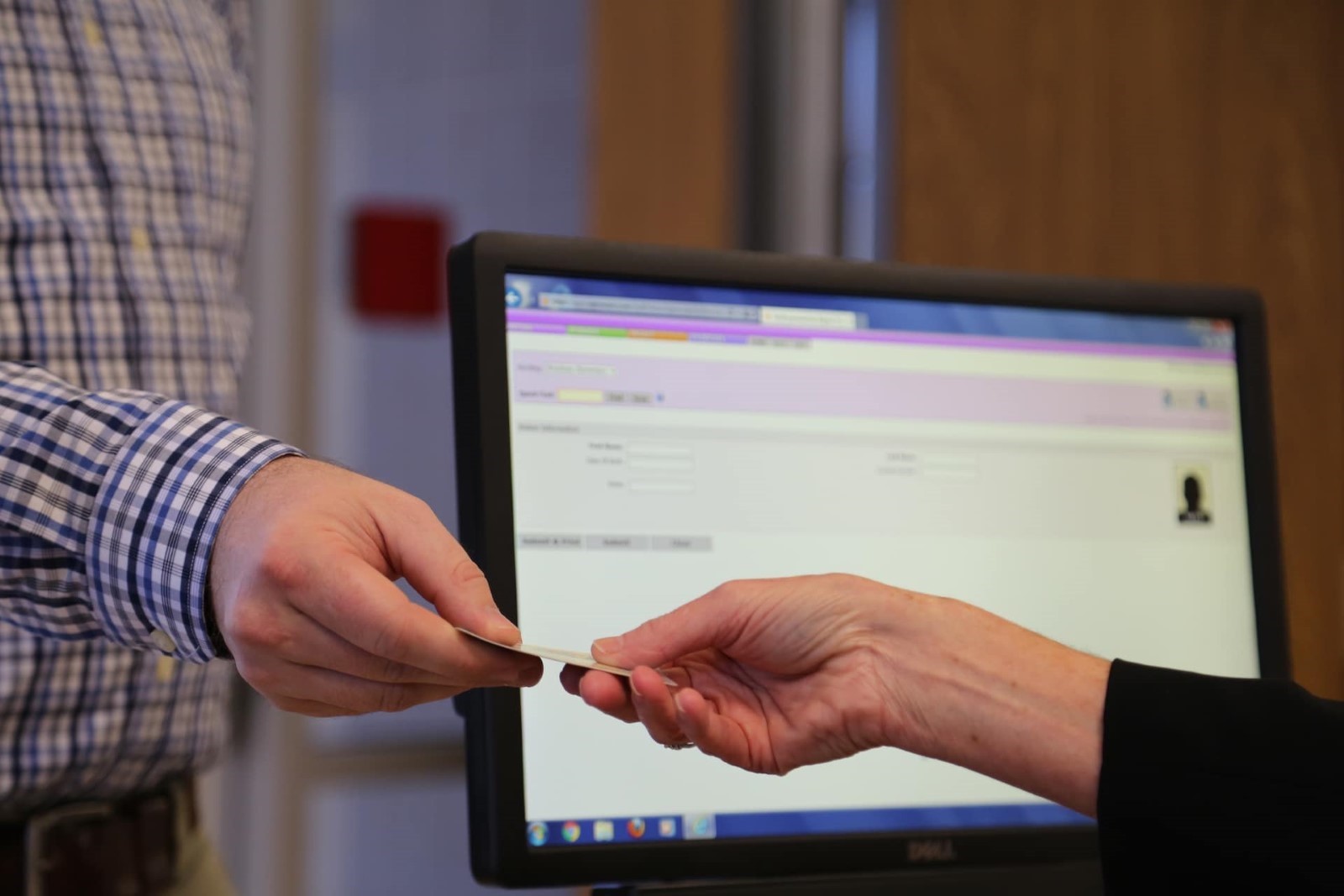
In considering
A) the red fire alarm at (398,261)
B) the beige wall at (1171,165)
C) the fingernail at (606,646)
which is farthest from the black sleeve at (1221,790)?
the red fire alarm at (398,261)

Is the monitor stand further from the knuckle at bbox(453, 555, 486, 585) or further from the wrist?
the knuckle at bbox(453, 555, 486, 585)

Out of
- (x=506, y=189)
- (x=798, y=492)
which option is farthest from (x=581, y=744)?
(x=506, y=189)

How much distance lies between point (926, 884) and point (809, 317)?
348 mm

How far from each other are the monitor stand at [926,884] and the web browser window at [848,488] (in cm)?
3

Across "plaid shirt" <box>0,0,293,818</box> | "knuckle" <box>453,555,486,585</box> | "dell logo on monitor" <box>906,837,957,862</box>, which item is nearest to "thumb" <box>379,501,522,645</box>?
"knuckle" <box>453,555,486,585</box>

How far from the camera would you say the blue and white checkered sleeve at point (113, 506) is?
71 cm

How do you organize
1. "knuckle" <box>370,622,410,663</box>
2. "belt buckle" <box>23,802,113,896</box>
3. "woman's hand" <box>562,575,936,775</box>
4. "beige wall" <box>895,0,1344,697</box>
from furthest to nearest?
"beige wall" <box>895,0,1344,697</box> → "belt buckle" <box>23,802,113,896</box> → "woman's hand" <box>562,575,936,775</box> → "knuckle" <box>370,622,410,663</box>

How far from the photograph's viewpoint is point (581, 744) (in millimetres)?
770

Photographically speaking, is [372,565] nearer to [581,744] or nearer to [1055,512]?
[581,744]

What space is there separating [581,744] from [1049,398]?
38cm

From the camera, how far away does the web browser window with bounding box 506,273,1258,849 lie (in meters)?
0.78

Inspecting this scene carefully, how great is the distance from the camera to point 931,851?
0.83m

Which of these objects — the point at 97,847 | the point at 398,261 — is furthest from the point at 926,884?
the point at 398,261

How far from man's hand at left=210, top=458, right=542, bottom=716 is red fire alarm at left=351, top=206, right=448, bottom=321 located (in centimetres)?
140
